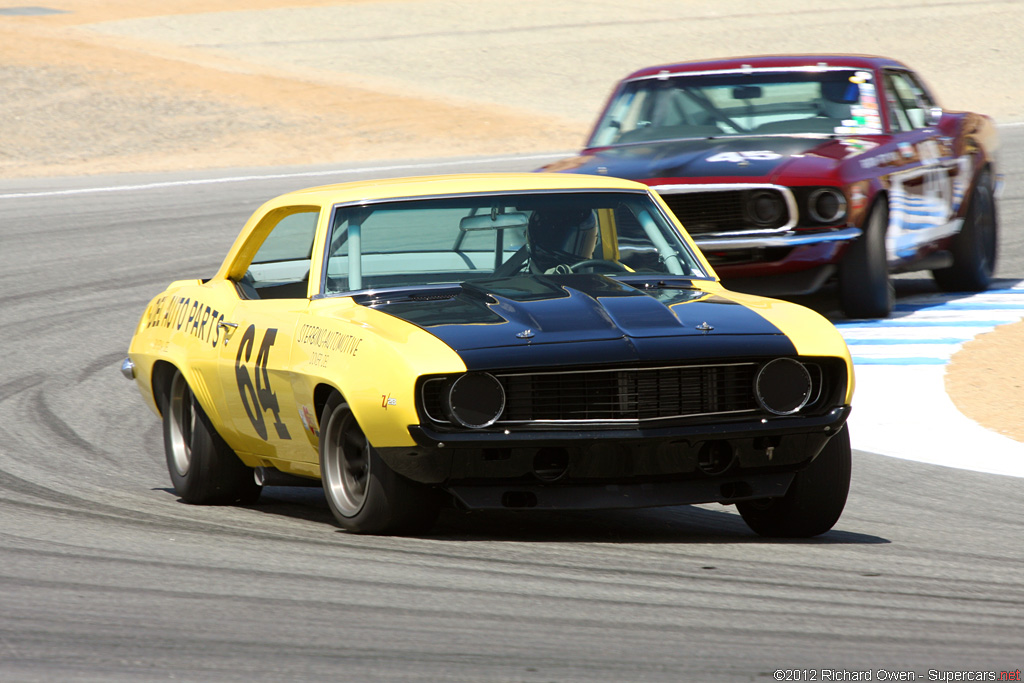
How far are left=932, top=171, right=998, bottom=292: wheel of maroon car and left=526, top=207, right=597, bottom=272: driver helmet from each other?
23.1 feet

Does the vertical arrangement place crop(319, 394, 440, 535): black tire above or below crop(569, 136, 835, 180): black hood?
above

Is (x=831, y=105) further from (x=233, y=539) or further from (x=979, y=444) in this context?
(x=233, y=539)

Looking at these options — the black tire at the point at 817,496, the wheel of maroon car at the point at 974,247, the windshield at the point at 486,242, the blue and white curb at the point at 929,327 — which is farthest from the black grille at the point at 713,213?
the black tire at the point at 817,496

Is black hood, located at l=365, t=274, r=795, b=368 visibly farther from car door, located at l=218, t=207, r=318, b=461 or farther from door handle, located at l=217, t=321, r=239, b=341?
door handle, located at l=217, t=321, r=239, b=341

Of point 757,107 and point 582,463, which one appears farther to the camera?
point 757,107

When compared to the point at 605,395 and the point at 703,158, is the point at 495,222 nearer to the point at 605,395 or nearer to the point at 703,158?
the point at 605,395

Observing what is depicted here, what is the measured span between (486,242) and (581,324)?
101 cm

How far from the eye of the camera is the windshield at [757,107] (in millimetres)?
11281

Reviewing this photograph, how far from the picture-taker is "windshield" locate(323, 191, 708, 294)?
6164mm

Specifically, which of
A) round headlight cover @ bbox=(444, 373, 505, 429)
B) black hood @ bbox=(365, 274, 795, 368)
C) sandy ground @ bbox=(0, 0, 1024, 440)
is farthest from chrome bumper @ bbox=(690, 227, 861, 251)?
round headlight cover @ bbox=(444, 373, 505, 429)

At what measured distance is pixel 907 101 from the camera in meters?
11.9

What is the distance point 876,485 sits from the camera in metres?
6.91

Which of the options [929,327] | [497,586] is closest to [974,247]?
[929,327]

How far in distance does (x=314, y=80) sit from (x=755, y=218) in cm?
3340
